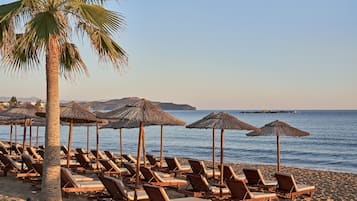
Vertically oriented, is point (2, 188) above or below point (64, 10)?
below

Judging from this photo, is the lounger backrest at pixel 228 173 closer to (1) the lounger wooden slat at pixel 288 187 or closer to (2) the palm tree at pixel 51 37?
(1) the lounger wooden slat at pixel 288 187

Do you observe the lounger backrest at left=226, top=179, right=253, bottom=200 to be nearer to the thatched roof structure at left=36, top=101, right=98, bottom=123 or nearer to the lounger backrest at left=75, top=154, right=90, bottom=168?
the thatched roof structure at left=36, top=101, right=98, bottom=123

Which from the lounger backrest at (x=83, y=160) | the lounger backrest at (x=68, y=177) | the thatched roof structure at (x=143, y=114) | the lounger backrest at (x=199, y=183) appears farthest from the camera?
the lounger backrest at (x=83, y=160)

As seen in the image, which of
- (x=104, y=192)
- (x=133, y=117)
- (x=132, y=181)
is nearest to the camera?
(x=133, y=117)

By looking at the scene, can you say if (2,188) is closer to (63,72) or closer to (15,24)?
(63,72)

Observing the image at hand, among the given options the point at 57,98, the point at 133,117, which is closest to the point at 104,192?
the point at 133,117

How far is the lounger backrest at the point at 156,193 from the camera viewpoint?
23.2 ft

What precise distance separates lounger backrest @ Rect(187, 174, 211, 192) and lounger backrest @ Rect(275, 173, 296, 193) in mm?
1523

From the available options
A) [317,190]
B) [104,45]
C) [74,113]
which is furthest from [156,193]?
[317,190]

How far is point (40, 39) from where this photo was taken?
622cm

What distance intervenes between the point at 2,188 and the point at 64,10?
16.0 feet

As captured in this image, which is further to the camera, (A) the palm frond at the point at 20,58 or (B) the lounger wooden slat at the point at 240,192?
(B) the lounger wooden slat at the point at 240,192

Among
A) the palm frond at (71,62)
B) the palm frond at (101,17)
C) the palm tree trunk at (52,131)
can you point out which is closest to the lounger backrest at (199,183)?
the palm tree trunk at (52,131)

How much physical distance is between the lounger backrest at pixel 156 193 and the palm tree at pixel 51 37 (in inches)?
59.5
